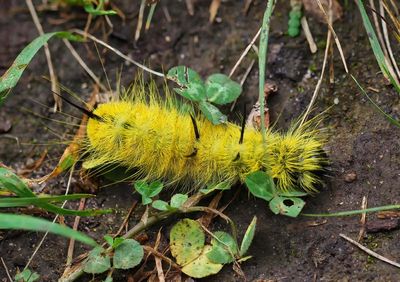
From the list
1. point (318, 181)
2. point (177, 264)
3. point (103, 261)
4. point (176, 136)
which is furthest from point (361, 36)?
point (103, 261)

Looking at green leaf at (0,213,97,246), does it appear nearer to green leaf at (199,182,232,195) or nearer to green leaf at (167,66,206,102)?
green leaf at (199,182,232,195)

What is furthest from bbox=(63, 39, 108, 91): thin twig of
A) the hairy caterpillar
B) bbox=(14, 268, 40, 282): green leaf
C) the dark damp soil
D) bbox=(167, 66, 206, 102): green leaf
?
bbox=(14, 268, 40, 282): green leaf

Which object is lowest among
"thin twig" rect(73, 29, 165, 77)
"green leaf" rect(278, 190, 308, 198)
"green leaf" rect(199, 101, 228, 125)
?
"green leaf" rect(278, 190, 308, 198)

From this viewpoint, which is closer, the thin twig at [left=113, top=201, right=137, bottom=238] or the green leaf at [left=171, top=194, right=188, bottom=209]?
the green leaf at [left=171, top=194, right=188, bottom=209]

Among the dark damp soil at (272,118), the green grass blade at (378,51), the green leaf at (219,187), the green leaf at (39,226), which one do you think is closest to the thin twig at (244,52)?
the dark damp soil at (272,118)

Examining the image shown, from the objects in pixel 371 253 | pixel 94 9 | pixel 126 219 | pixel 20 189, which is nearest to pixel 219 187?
pixel 126 219

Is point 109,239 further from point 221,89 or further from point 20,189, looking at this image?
point 221,89
